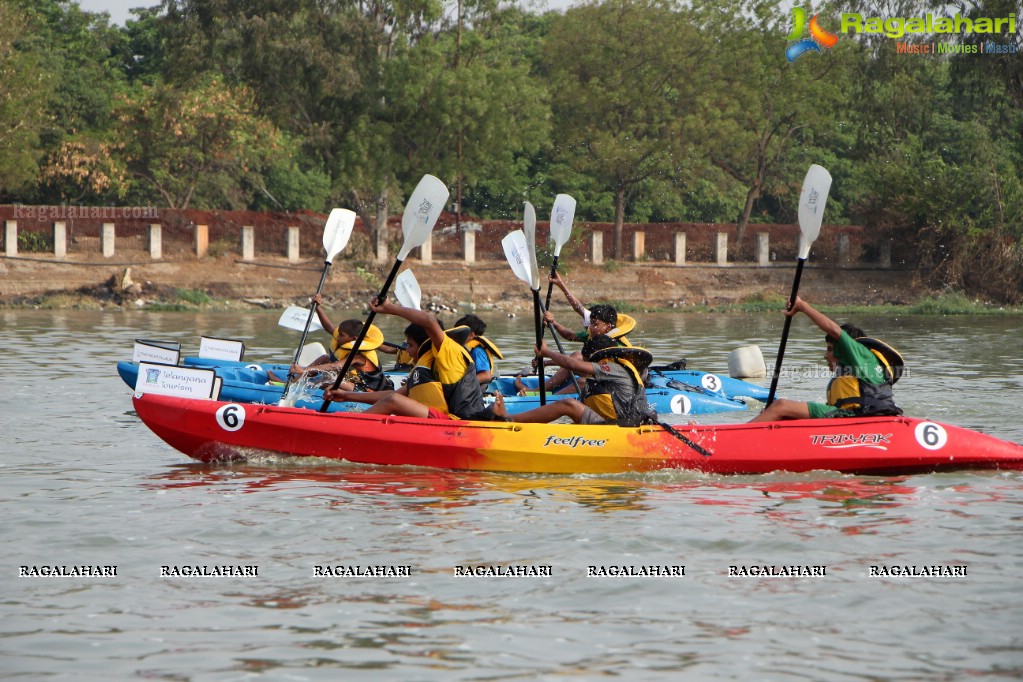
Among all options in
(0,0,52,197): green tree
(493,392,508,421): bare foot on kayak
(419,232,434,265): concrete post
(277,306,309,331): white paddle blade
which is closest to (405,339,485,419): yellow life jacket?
(493,392,508,421): bare foot on kayak

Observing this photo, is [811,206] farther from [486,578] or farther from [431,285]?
[431,285]

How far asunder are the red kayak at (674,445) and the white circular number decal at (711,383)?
4.53 m

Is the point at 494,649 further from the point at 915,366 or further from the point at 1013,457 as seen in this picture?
the point at 915,366

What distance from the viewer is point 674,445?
31.8ft

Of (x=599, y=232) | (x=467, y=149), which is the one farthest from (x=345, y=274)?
(x=599, y=232)

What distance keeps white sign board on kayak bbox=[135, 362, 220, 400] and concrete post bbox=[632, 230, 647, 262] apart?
31.4 metres

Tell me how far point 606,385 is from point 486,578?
126 inches

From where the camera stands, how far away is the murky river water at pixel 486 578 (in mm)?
5770

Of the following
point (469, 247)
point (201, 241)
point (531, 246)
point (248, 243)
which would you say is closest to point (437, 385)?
point (531, 246)

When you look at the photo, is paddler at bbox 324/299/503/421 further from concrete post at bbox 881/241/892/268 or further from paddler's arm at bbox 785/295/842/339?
concrete post at bbox 881/241/892/268

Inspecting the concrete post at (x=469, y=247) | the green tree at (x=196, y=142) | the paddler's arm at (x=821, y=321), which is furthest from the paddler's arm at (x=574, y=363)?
the green tree at (x=196, y=142)

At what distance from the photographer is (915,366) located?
762 inches

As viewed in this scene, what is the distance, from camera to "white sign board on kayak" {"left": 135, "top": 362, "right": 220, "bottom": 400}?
10211 millimetres

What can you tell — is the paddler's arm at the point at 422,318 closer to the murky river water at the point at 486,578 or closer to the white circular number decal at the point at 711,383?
the murky river water at the point at 486,578
